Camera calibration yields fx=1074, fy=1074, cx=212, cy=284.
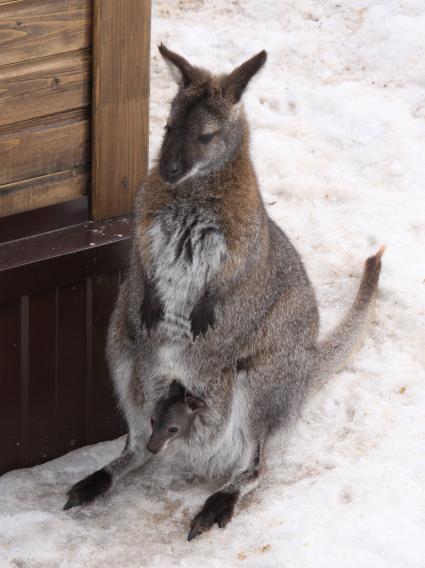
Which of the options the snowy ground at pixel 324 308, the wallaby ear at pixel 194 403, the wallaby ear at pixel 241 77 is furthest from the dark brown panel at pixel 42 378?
the wallaby ear at pixel 241 77

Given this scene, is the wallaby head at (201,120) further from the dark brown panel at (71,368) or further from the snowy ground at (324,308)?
the snowy ground at (324,308)

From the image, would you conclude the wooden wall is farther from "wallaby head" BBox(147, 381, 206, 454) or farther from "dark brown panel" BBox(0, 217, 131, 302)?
"wallaby head" BBox(147, 381, 206, 454)

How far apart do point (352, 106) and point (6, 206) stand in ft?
11.9

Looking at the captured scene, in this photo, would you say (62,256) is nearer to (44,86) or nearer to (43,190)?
(43,190)

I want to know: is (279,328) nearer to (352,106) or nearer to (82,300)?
(82,300)

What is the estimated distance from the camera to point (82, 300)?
5.09 metres

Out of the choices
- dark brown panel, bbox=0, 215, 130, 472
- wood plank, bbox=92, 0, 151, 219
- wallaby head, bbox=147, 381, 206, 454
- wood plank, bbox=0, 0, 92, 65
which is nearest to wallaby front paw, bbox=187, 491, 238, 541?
wallaby head, bbox=147, 381, 206, 454

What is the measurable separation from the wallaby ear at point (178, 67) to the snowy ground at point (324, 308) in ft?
5.83

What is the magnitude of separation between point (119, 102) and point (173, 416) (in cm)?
147

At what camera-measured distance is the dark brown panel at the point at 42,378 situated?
16.2ft

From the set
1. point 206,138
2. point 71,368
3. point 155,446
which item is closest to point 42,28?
point 206,138

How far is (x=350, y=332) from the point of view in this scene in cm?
564

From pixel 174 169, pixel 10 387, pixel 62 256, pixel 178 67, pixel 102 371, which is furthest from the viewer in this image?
pixel 102 371

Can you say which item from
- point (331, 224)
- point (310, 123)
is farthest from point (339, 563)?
point (310, 123)
